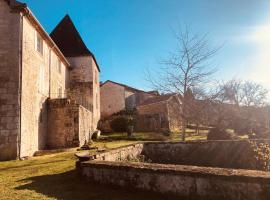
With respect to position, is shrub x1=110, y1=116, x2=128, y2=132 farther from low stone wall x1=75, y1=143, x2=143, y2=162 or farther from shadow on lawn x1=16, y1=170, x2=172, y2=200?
shadow on lawn x1=16, y1=170, x2=172, y2=200

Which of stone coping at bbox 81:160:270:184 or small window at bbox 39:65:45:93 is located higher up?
small window at bbox 39:65:45:93

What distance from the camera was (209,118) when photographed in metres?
24.8

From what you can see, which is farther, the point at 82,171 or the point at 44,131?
the point at 44,131

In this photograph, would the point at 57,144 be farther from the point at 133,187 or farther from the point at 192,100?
the point at 133,187

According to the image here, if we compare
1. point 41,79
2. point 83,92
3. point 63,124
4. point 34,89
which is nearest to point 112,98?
point 83,92

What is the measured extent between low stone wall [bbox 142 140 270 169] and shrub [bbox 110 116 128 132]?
17526 millimetres

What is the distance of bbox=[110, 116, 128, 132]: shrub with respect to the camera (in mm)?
27091

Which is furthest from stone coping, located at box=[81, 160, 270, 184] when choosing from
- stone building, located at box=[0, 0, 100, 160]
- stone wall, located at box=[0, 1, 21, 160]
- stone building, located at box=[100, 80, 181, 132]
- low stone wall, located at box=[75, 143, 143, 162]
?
stone building, located at box=[100, 80, 181, 132]

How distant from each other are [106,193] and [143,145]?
189 inches

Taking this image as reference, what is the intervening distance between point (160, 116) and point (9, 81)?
1960 centimetres

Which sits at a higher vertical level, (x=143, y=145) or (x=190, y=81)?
(x=190, y=81)

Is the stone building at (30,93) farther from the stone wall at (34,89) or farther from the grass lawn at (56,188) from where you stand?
the grass lawn at (56,188)

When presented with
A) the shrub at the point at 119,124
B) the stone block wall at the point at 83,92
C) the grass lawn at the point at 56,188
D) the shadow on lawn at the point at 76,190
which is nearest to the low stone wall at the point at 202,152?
the grass lawn at the point at 56,188

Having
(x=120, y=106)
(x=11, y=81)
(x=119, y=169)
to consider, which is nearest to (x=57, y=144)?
(x=11, y=81)
